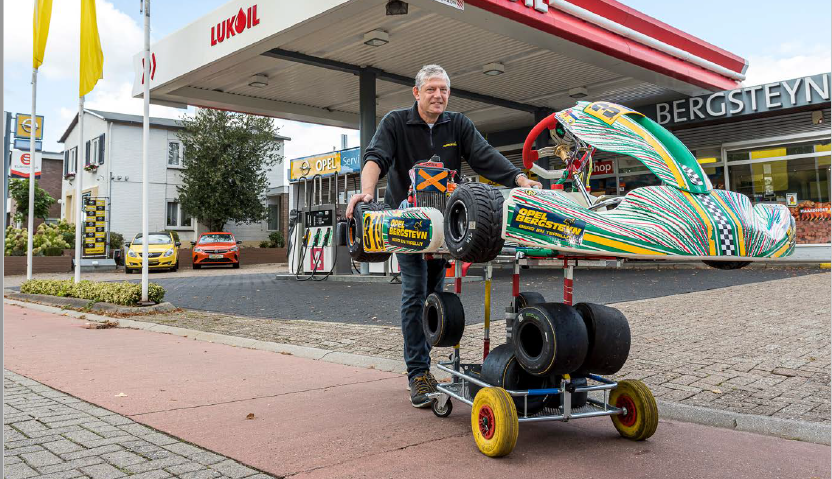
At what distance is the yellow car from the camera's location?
2292 cm

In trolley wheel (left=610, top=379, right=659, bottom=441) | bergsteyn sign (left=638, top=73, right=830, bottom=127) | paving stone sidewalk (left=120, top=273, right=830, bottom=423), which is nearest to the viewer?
trolley wheel (left=610, top=379, right=659, bottom=441)

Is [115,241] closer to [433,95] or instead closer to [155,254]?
[155,254]

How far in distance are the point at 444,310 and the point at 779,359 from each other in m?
3.16

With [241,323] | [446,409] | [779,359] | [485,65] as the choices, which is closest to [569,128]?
[446,409]

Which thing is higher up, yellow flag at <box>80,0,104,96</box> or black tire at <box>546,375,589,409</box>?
yellow flag at <box>80,0,104,96</box>

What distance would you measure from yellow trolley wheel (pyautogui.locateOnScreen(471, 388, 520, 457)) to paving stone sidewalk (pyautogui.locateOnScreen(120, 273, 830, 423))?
5.12 ft

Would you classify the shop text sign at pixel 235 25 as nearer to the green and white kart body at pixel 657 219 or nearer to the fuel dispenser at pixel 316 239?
the fuel dispenser at pixel 316 239

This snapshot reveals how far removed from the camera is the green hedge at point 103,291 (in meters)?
9.89

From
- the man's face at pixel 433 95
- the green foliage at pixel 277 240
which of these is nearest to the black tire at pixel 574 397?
the man's face at pixel 433 95

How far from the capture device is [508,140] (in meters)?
21.7

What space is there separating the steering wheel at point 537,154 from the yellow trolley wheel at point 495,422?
121cm

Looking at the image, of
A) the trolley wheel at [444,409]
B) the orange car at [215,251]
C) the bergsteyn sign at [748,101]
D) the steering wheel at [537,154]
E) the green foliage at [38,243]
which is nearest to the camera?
the steering wheel at [537,154]

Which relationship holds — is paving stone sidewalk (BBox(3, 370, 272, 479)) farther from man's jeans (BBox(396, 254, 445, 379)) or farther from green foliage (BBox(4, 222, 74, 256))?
green foliage (BBox(4, 222, 74, 256))

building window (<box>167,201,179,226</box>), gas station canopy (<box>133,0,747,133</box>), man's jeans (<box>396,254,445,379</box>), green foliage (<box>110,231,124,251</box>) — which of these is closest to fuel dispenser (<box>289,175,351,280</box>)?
gas station canopy (<box>133,0,747,133</box>)
